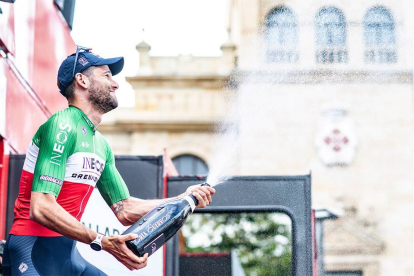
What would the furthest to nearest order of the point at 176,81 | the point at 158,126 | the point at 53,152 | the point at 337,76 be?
the point at 337,76 < the point at 176,81 < the point at 158,126 < the point at 53,152

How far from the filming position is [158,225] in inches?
163

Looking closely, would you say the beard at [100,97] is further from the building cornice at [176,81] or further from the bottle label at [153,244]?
the building cornice at [176,81]

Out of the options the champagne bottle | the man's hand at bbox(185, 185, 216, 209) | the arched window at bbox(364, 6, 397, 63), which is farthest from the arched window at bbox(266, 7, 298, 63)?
the champagne bottle

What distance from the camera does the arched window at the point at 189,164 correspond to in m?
30.4

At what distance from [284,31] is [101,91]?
2469 cm

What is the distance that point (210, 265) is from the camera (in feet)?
39.7

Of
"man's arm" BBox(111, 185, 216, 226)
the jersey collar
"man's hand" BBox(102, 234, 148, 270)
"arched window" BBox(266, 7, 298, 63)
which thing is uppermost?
"arched window" BBox(266, 7, 298, 63)

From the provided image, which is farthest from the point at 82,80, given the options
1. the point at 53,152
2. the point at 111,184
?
the point at 111,184

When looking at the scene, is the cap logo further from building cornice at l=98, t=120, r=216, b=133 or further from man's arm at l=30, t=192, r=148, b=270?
building cornice at l=98, t=120, r=216, b=133

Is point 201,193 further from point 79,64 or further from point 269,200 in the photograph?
point 269,200

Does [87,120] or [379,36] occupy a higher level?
[379,36]

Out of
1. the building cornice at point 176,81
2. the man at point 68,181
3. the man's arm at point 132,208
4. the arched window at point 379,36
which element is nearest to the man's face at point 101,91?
the man at point 68,181

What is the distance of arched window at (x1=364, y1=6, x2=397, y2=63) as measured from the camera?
2762 cm

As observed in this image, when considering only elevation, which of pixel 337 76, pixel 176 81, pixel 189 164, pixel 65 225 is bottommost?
pixel 65 225
